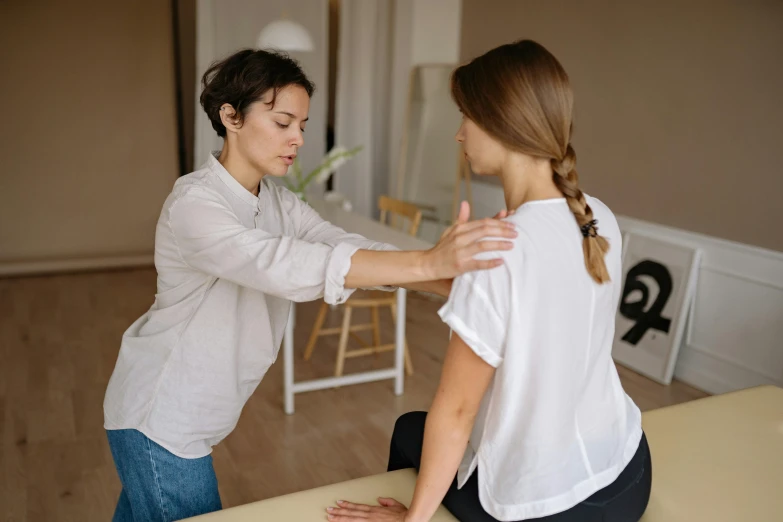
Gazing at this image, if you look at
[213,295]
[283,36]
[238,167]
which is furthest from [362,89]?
[213,295]

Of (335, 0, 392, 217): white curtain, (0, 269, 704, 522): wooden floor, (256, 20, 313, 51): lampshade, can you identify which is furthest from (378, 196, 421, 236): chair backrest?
(335, 0, 392, 217): white curtain

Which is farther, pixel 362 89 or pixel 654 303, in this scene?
pixel 362 89

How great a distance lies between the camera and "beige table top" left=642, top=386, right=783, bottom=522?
55.2 inches

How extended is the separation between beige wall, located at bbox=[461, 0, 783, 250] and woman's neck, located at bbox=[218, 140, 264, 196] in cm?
258

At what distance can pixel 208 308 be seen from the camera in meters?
1.32

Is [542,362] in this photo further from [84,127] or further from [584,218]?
[84,127]

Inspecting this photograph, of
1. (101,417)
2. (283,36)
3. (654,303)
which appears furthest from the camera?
(283,36)

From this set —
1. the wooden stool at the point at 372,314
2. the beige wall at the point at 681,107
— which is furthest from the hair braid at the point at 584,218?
the beige wall at the point at 681,107

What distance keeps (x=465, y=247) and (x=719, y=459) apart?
3.05 feet

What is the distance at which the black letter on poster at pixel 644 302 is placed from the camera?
3.55 meters

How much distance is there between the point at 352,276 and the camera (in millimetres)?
1202

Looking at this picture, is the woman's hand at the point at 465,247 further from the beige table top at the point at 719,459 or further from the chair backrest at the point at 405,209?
the chair backrest at the point at 405,209

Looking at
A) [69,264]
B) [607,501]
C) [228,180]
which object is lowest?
[69,264]

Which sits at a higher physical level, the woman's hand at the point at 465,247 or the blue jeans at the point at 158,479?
the woman's hand at the point at 465,247
